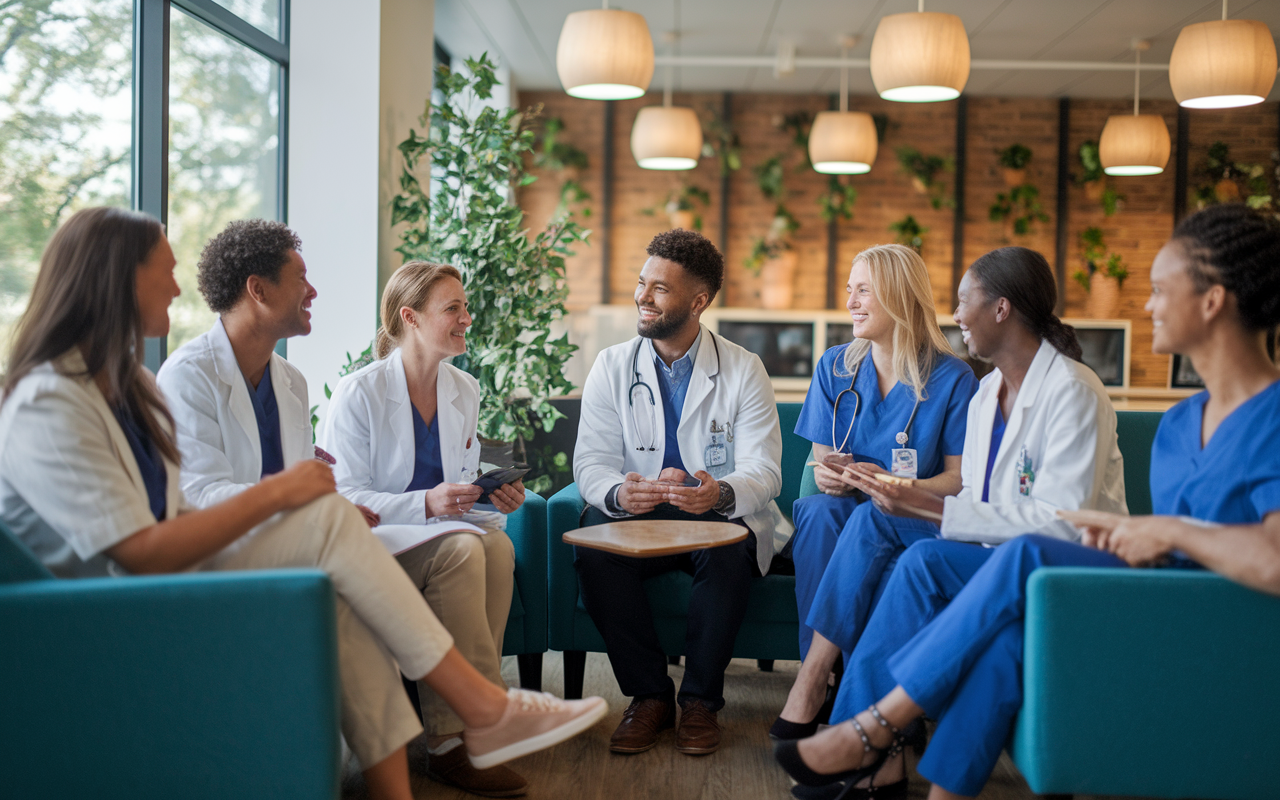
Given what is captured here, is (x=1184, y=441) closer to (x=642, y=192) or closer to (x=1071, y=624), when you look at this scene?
(x=1071, y=624)

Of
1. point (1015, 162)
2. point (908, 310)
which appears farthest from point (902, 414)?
point (1015, 162)

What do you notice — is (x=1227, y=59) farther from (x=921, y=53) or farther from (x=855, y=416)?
(x=855, y=416)

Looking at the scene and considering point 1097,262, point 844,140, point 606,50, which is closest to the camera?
point 606,50

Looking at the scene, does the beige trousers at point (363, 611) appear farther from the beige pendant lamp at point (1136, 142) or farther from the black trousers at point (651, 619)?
the beige pendant lamp at point (1136, 142)

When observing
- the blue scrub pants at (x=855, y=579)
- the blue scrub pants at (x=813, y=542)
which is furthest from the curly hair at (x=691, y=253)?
the blue scrub pants at (x=855, y=579)

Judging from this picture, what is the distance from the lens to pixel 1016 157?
732 cm

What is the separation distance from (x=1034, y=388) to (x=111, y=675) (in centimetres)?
206

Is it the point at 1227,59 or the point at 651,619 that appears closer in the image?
the point at 651,619

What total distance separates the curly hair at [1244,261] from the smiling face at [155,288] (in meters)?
1.98

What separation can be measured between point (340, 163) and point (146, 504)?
2.62 m

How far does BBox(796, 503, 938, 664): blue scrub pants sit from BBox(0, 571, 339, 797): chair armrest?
4.29 feet

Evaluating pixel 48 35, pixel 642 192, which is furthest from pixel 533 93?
pixel 48 35

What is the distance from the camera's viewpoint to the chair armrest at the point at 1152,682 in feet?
5.39

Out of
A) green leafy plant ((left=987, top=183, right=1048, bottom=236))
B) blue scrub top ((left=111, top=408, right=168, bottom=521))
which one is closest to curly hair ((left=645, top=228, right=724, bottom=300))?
blue scrub top ((left=111, top=408, right=168, bottom=521))
